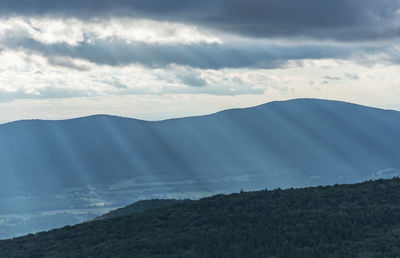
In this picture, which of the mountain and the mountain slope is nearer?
the mountain

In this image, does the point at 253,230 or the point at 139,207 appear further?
the point at 139,207

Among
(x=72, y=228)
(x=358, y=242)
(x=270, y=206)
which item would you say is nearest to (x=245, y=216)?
(x=270, y=206)

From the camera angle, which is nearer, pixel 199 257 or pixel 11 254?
pixel 199 257

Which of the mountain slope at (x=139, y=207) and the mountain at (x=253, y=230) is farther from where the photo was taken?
the mountain slope at (x=139, y=207)

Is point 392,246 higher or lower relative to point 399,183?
lower

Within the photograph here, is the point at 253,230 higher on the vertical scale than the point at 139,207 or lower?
lower

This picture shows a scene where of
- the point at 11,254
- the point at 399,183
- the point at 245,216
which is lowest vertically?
the point at 11,254

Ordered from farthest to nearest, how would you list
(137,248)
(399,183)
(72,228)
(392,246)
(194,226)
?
(72,228) < (399,183) < (194,226) < (137,248) < (392,246)

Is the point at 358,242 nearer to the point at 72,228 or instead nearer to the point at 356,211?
the point at 356,211
